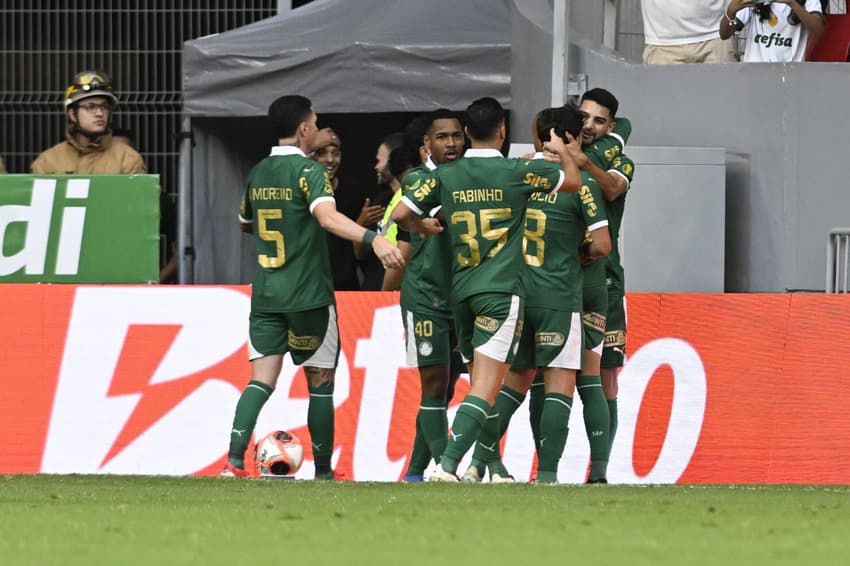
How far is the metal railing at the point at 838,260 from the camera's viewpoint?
41.3 ft

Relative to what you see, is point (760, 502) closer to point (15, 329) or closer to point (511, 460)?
point (511, 460)

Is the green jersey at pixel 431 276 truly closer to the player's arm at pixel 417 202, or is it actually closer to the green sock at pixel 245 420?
the player's arm at pixel 417 202

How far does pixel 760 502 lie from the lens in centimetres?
827

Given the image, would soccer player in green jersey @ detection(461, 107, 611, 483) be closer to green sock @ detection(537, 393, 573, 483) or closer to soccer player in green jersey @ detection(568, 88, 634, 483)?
green sock @ detection(537, 393, 573, 483)

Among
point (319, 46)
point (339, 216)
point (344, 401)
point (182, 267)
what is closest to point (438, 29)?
point (319, 46)

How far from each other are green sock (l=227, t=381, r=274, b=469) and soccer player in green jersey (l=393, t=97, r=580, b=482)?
1.22 meters

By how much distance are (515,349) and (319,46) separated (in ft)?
18.4

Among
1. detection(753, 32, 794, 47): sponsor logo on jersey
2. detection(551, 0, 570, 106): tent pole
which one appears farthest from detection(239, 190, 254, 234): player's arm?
detection(753, 32, 794, 47): sponsor logo on jersey

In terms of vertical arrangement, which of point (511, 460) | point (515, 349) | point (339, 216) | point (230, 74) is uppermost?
point (230, 74)

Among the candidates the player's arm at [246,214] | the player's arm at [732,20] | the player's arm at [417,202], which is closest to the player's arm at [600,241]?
the player's arm at [417,202]

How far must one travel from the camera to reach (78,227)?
12.4m

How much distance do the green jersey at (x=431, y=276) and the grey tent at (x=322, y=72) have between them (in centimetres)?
396

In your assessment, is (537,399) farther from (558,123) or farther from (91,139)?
(91,139)

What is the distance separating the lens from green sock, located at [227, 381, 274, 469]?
10.1m
